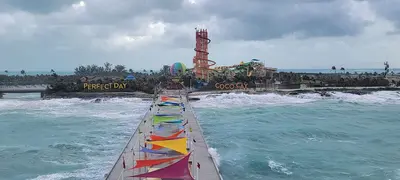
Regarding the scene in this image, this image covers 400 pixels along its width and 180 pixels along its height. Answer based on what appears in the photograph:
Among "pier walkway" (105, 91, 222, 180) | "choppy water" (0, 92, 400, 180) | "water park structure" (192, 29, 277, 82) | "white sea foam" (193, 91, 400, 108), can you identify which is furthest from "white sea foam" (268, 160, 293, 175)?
"water park structure" (192, 29, 277, 82)

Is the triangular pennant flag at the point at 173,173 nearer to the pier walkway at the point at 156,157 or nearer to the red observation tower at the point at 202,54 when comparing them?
the pier walkway at the point at 156,157

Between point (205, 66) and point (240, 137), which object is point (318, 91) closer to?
point (205, 66)

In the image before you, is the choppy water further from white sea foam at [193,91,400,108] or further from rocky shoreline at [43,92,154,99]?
rocky shoreline at [43,92,154,99]

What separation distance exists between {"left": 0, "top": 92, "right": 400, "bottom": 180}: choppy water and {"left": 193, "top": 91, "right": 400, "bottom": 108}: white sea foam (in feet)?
1.56

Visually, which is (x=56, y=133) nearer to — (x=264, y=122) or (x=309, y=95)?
(x=264, y=122)

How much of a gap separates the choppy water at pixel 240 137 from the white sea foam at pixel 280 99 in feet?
1.56

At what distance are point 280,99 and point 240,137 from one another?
103 ft

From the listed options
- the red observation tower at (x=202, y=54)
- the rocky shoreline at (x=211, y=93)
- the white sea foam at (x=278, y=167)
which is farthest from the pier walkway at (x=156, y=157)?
the red observation tower at (x=202, y=54)

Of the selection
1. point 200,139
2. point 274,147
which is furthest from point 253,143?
point 200,139

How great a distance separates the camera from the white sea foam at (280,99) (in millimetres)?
59338

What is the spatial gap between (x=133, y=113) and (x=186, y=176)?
104 ft

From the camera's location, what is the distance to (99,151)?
29.1 m

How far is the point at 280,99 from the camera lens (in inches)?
2549

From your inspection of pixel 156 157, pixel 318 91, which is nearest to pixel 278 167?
pixel 156 157
